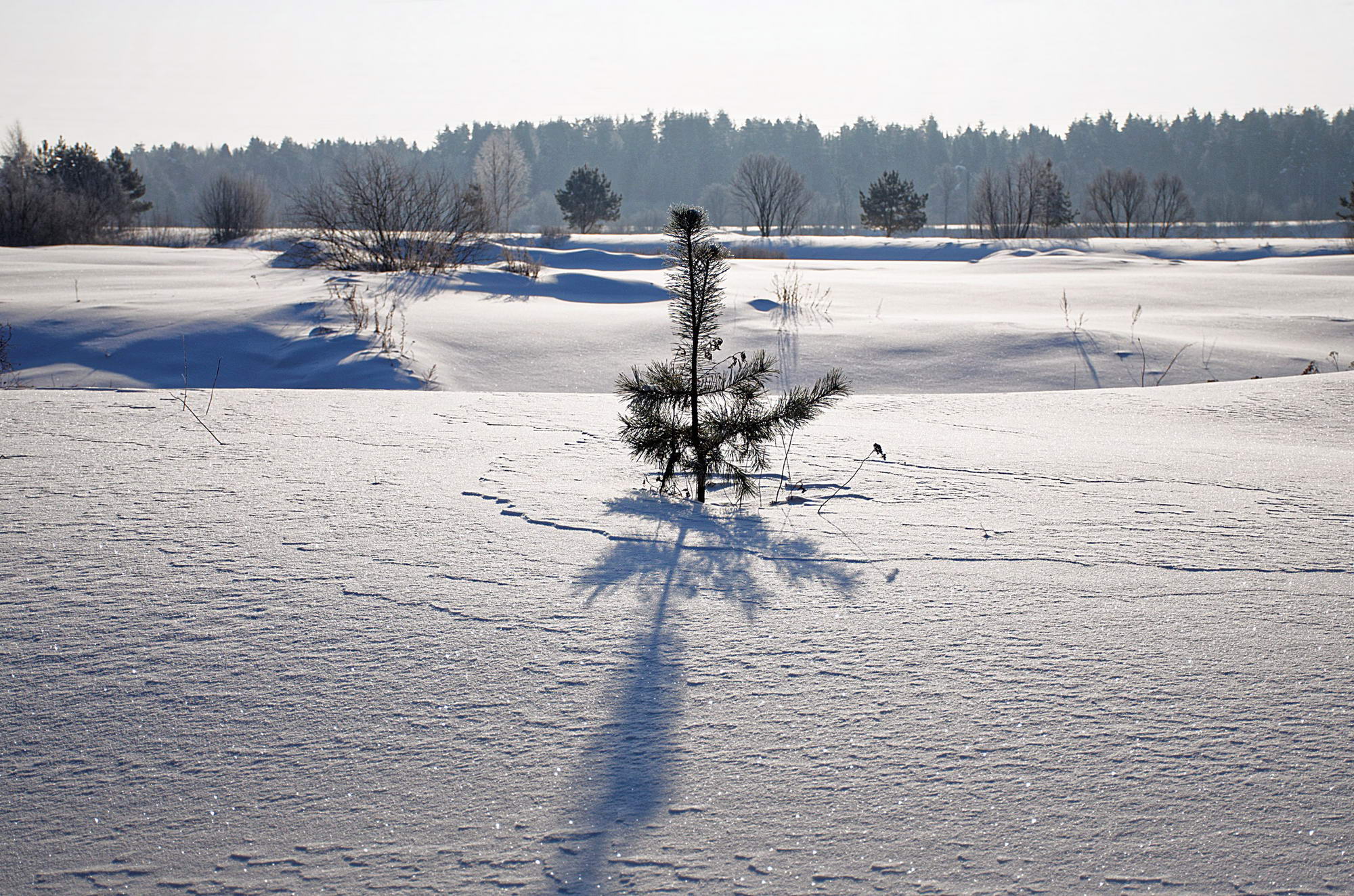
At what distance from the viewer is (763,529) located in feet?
7.94

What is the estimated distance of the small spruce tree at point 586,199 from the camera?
134 feet

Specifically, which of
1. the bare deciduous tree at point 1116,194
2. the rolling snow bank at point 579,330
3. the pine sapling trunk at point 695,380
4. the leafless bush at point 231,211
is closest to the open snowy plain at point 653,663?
the pine sapling trunk at point 695,380

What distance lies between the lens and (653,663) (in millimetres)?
1573

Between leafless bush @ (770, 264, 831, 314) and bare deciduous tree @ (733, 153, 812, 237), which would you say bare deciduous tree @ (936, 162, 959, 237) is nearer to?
bare deciduous tree @ (733, 153, 812, 237)

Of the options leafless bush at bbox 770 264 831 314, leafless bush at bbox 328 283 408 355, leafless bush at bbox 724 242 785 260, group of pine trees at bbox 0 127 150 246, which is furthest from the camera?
leafless bush at bbox 724 242 785 260

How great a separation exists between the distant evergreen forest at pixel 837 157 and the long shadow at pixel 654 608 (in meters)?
71.6

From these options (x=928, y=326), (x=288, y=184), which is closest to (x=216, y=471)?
(x=928, y=326)

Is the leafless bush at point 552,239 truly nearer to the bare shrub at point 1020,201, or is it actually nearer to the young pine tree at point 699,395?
the bare shrub at point 1020,201

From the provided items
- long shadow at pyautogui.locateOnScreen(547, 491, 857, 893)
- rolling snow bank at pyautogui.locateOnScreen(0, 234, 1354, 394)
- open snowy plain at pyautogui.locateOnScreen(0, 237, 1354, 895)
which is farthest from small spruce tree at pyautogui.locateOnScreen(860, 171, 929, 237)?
long shadow at pyautogui.locateOnScreen(547, 491, 857, 893)

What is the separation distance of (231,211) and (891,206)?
28.2 metres

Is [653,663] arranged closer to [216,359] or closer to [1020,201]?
[216,359]

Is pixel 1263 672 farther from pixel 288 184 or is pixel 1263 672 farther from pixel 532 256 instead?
pixel 288 184

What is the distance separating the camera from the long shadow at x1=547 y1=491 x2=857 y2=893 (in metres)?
1.14

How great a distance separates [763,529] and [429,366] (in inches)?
178
